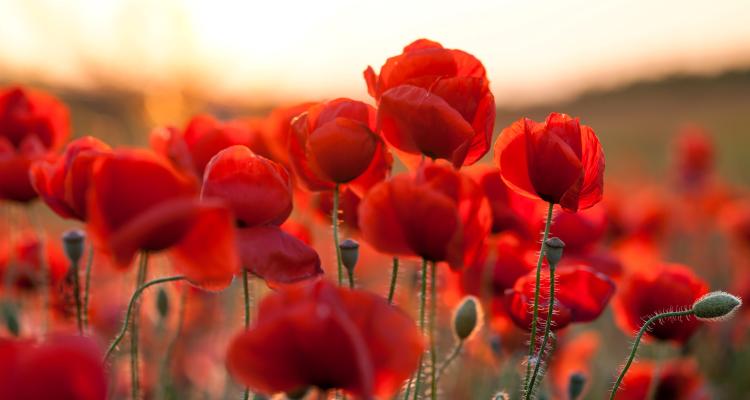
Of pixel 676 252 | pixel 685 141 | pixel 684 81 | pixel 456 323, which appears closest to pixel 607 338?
pixel 685 141

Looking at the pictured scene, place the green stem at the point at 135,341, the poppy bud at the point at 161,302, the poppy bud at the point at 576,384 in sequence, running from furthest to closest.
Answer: the poppy bud at the point at 161,302, the poppy bud at the point at 576,384, the green stem at the point at 135,341

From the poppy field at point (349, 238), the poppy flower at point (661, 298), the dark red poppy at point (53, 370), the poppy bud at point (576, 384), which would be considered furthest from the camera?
the poppy flower at point (661, 298)

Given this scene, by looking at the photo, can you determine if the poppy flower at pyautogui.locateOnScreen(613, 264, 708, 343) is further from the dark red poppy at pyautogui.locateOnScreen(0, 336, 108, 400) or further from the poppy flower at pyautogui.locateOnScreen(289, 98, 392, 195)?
the dark red poppy at pyautogui.locateOnScreen(0, 336, 108, 400)

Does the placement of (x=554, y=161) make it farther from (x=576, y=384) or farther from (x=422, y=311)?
(x=576, y=384)

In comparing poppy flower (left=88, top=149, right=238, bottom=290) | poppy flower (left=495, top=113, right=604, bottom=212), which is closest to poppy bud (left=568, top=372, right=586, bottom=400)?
poppy flower (left=495, top=113, right=604, bottom=212)

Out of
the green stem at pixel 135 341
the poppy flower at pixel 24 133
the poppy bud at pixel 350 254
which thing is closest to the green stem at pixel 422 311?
the poppy bud at pixel 350 254

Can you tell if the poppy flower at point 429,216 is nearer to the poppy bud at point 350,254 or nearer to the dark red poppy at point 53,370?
the poppy bud at point 350,254

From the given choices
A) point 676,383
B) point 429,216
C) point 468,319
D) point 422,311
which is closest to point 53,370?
point 429,216

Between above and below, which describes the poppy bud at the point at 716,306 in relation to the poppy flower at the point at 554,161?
below
